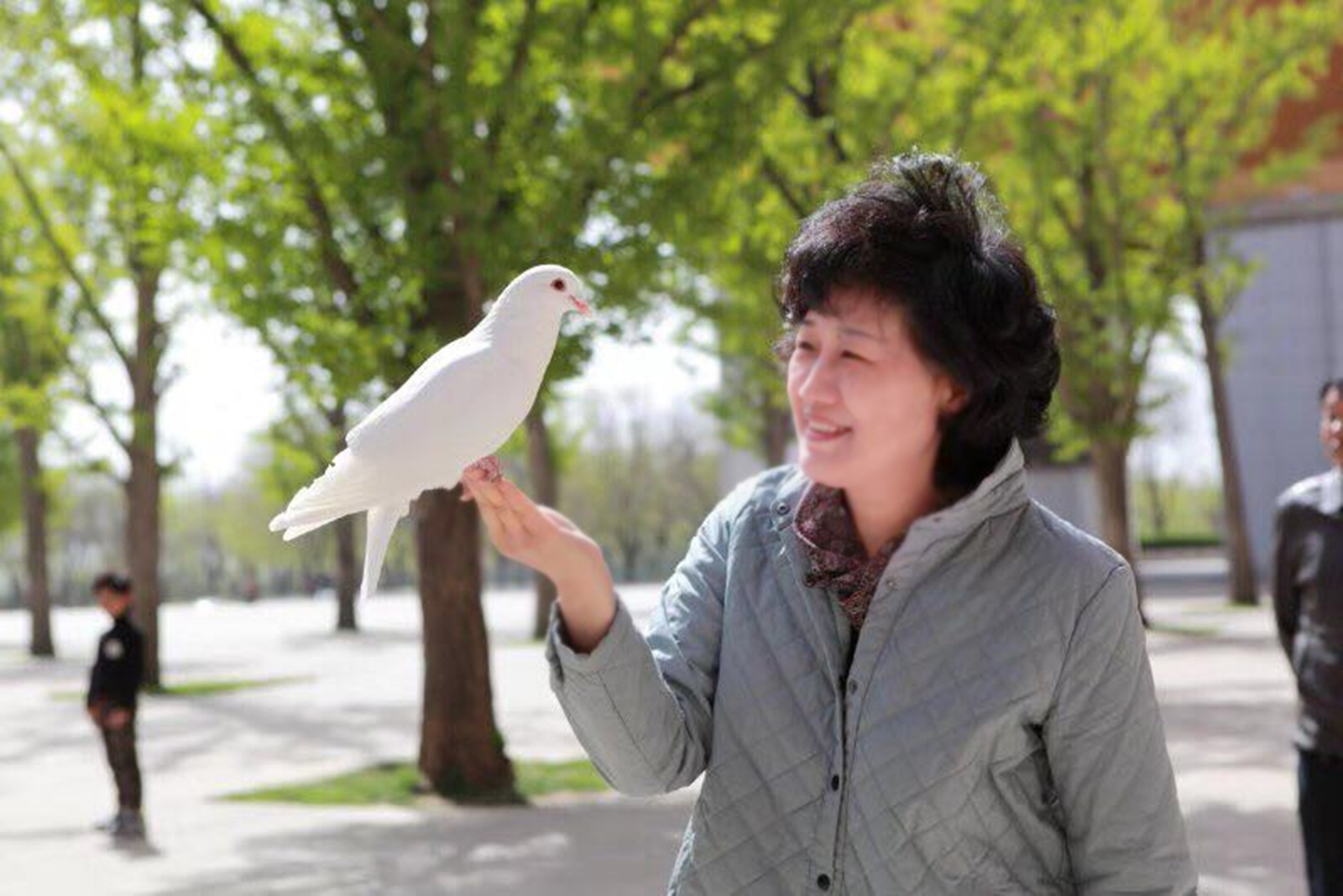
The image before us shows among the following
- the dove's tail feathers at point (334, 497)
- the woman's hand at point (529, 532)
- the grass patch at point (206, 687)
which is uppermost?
the dove's tail feathers at point (334, 497)

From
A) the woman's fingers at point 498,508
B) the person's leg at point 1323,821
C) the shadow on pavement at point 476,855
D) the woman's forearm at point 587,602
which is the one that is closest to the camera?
the woman's fingers at point 498,508

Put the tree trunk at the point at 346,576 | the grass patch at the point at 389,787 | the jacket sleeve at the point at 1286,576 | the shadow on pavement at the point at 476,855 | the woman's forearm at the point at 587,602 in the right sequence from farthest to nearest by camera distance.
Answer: the tree trunk at the point at 346,576 < the grass patch at the point at 389,787 < the shadow on pavement at the point at 476,855 < the jacket sleeve at the point at 1286,576 < the woman's forearm at the point at 587,602

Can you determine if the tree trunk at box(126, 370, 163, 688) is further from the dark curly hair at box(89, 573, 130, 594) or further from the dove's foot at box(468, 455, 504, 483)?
the dove's foot at box(468, 455, 504, 483)

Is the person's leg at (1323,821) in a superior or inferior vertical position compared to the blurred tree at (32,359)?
inferior

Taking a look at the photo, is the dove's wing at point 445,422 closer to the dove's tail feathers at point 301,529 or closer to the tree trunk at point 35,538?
the dove's tail feathers at point 301,529

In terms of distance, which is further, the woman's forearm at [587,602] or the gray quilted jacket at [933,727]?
the gray quilted jacket at [933,727]

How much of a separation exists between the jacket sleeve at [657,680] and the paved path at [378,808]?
5.47 m

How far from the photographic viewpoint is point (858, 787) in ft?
6.25

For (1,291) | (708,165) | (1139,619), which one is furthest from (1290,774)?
(1,291)

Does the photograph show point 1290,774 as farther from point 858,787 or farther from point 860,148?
point 858,787

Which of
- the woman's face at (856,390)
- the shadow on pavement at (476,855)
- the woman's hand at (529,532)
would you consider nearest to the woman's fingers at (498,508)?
the woman's hand at (529,532)

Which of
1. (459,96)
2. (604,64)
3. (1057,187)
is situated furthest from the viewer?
(1057,187)

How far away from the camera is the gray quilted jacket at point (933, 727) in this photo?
1879 mm

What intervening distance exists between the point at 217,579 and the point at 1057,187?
6790cm
